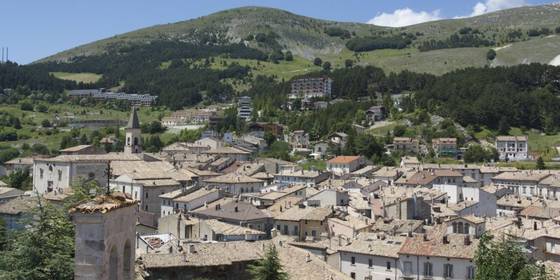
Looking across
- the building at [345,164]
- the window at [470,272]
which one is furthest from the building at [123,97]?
the window at [470,272]

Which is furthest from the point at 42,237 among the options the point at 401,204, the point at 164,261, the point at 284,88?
the point at 284,88

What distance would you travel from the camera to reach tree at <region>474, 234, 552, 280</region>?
23672mm

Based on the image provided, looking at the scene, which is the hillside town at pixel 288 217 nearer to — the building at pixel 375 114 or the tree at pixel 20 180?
the tree at pixel 20 180

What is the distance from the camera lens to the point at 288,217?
44.7 meters

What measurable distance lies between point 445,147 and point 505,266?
81.8 m

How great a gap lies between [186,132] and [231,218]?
85.0 metres

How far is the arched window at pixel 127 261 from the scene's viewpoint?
458 inches

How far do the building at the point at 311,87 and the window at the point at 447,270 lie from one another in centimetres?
12897

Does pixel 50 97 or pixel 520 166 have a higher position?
pixel 50 97

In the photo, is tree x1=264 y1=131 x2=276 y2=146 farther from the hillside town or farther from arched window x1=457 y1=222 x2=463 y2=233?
arched window x1=457 y1=222 x2=463 y2=233

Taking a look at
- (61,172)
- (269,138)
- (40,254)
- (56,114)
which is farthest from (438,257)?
(56,114)

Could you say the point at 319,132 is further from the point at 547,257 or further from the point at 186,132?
the point at 547,257

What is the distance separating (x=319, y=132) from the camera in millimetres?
116750

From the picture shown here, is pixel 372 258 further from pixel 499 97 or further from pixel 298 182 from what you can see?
pixel 499 97
